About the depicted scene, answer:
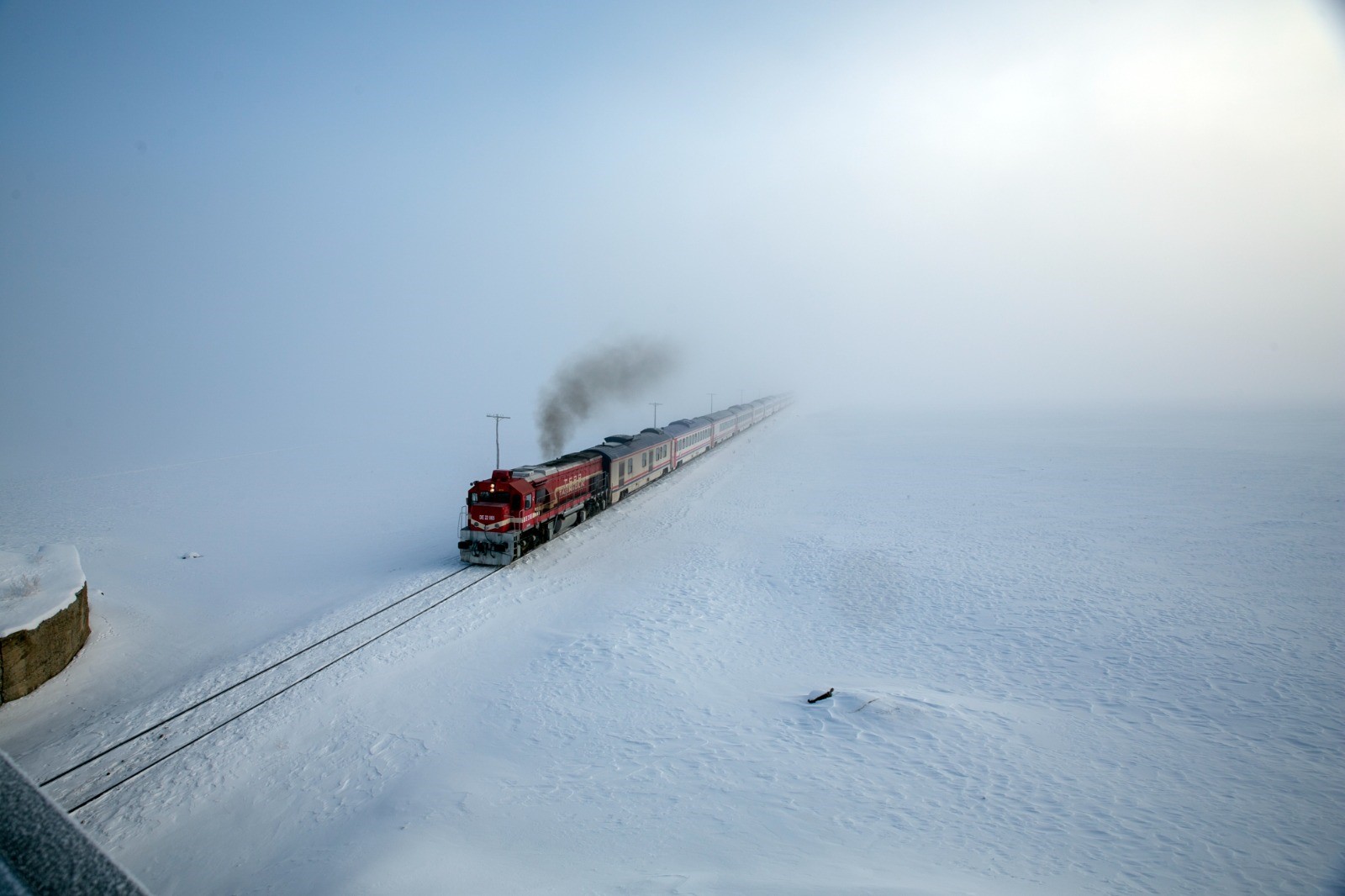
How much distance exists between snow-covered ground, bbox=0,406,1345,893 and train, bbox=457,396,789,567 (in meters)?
1.15

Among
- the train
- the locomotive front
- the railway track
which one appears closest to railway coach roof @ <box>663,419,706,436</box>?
the train

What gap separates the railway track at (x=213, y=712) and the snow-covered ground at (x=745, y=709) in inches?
18.8

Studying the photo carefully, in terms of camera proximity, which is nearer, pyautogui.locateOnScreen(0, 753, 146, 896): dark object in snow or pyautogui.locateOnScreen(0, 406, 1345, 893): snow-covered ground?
pyautogui.locateOnScreen(0, 753, 146, 896): dark object in snow

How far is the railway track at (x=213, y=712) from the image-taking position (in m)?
11.3

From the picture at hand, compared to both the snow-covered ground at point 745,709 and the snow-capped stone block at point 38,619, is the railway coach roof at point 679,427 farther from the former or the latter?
the snow-capped stone block at point 38,619

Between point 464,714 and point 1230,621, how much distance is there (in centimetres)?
1990

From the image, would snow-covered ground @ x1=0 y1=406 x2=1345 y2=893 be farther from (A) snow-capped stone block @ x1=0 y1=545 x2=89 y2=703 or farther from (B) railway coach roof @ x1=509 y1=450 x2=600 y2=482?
(B) railway coach roof @ x1=509 y1=450 x2=600 y2=482

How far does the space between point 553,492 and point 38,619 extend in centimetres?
1415

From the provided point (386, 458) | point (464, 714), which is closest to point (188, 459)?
point (386, 458)

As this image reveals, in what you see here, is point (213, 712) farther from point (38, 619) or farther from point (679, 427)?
point (679, 427)

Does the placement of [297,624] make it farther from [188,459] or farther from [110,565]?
[188,459]

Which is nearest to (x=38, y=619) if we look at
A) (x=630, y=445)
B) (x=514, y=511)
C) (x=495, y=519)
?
(x=495, y=519)

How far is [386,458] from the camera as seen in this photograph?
5466 centimetres

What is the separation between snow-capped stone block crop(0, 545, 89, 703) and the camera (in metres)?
14.3
